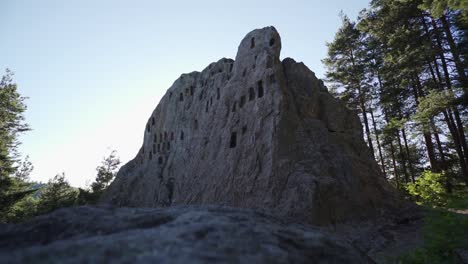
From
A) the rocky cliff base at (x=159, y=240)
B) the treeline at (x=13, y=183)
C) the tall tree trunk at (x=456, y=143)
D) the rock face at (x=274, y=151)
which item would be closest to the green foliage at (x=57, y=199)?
the treeline at (x=13, y=183)

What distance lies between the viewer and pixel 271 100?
1717cm

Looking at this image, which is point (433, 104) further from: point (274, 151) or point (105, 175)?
point (105, 175)

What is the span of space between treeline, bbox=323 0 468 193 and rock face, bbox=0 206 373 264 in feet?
46.2

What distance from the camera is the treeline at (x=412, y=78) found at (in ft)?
54.2

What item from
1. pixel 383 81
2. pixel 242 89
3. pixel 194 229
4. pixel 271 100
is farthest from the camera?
pixel 383 81

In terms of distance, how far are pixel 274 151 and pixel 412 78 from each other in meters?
17.5

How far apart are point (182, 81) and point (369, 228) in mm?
27663

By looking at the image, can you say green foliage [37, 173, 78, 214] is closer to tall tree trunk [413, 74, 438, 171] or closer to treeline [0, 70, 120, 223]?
treeline [0, 70, 120, 223]

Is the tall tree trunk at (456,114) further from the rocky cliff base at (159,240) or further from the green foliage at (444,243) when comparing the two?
the rocky cliff base at (159,240)

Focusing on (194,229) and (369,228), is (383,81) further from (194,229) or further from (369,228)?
(194,229)

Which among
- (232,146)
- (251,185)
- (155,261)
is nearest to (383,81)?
(232,146)

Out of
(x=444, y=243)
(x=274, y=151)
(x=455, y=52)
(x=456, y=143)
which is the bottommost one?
(x=444, y=243)

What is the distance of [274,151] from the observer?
14.9m

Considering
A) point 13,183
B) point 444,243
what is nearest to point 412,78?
point 444,243
